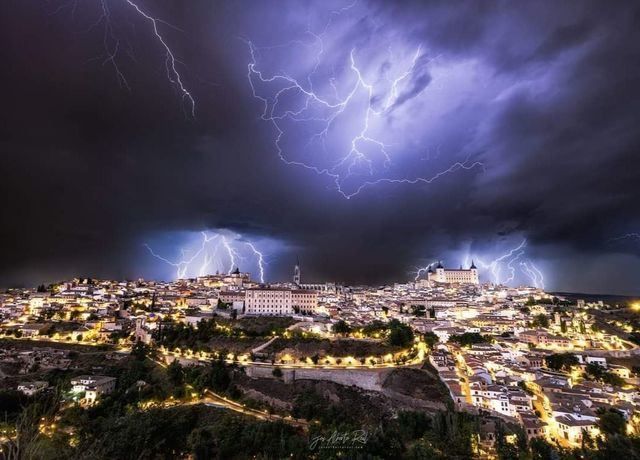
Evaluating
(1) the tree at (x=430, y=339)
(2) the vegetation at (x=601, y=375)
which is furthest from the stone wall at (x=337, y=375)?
(2) the vegetation at (x=601, y=375)

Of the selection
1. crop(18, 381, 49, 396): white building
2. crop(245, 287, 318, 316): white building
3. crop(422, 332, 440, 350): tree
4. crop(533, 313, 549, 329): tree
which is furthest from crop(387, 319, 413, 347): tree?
crop(18, 381, 49, 396): white building

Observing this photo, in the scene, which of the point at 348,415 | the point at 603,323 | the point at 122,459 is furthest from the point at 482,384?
the point at 603,323

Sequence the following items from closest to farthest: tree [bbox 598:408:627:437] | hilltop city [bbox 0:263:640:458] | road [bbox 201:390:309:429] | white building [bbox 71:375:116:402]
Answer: hilltop city [bbox 0:263:640:458] < tree [bbox 598:408:627:437] < road [bbox 201:390:309:429] < white building [bbox 71:375:116:402]

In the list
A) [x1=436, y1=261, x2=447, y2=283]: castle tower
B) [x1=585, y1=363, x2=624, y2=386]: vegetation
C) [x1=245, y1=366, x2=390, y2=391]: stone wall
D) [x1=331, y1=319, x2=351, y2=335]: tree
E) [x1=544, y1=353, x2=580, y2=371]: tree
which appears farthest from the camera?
A: [x1=436, y1=261, x2=447, y2=283]: castle tower

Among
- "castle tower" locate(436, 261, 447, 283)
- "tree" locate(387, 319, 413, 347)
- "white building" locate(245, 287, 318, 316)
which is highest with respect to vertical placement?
"castle tower" locate(436, 261, 447, 283)

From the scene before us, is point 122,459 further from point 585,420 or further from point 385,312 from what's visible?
point 385,312
